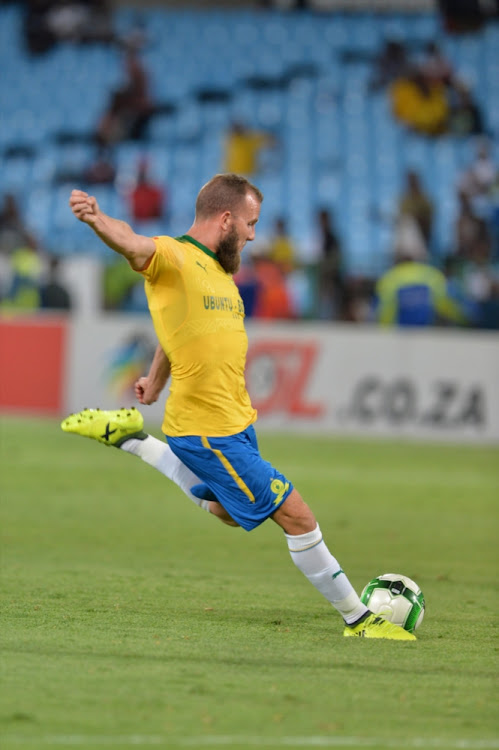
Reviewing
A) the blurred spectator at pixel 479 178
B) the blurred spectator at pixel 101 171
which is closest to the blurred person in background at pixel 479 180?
the blurred spectator at pixel 479 178

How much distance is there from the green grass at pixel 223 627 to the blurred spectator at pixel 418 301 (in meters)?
4.95

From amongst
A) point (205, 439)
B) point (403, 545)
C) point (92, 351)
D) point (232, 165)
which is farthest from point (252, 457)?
point (232, 165)

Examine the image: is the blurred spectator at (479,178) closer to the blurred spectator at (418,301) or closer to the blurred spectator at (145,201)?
the blurred spectator at (418,301)

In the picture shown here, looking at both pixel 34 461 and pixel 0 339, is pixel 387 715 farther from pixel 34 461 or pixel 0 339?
pixel 0 339

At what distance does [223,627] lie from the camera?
537 cm

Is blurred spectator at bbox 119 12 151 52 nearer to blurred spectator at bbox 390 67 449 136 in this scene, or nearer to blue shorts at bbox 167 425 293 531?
blurred spectator at bbox 390 67 449 136

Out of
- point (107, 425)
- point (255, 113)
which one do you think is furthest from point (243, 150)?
point (107, 425)

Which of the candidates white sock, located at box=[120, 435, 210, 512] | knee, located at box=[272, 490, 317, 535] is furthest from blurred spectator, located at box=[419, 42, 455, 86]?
knee, located at box=[272, 490, 317, 535]

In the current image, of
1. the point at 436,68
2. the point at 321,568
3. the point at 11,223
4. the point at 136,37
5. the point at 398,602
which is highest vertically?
the point at 136,37

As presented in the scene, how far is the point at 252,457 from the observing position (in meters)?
5.28

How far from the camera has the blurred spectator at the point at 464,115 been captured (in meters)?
22.7

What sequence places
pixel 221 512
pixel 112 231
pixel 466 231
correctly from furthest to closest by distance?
pixel 466 231, pixel 221 512, pixel 112 231

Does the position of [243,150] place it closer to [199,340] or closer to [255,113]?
[255,113]

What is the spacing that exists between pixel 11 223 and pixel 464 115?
28.7 feet
